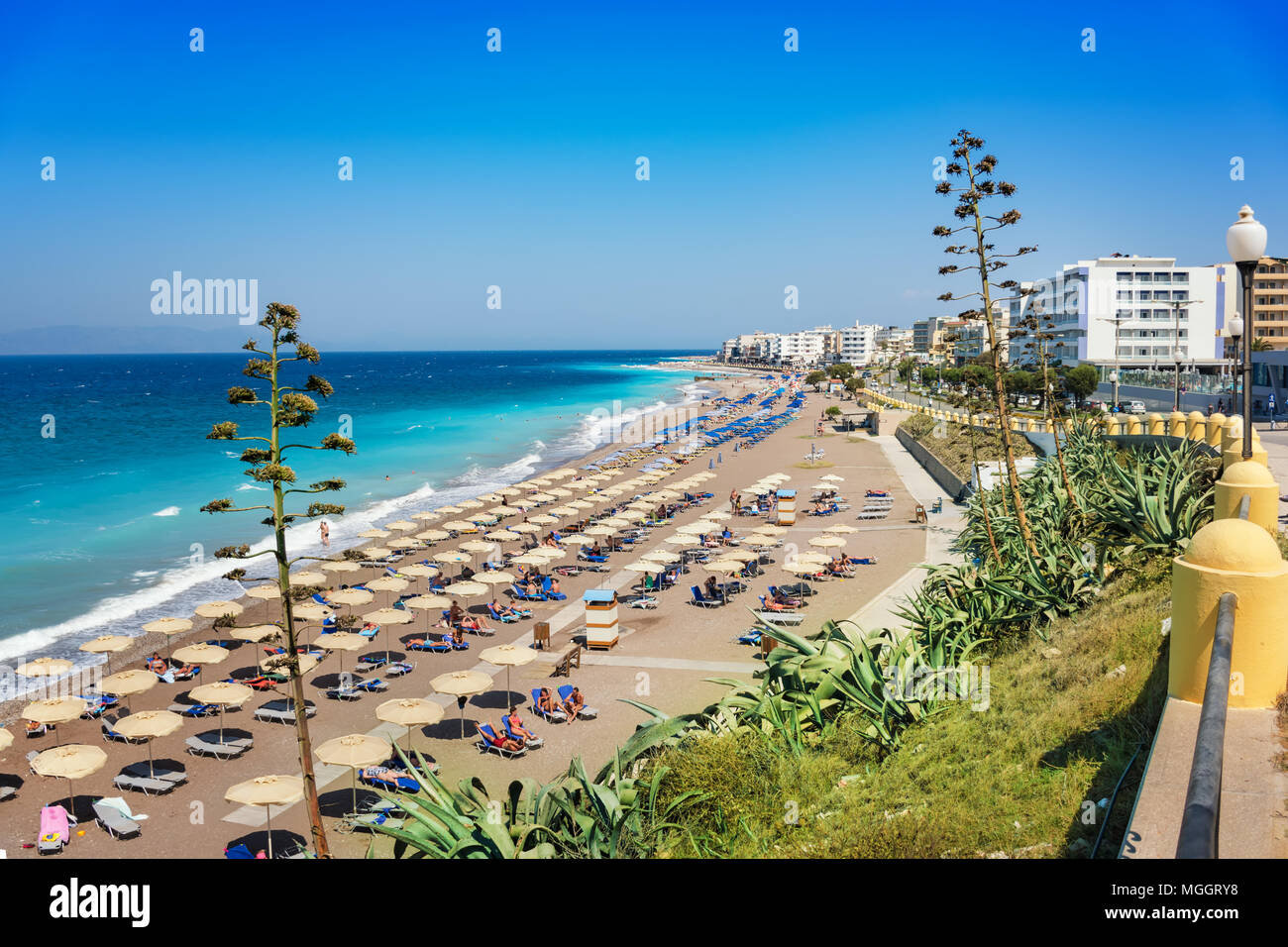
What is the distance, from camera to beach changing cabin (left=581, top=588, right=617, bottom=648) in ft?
61.7

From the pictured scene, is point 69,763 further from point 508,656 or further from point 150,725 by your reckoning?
point 508,656

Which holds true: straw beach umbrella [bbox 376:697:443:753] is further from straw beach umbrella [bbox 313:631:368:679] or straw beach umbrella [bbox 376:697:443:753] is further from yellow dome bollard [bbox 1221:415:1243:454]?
yellow dome bollard [bbox 1221:415:1243:454]

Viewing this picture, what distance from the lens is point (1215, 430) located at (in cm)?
1434

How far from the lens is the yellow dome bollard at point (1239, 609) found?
373 cm

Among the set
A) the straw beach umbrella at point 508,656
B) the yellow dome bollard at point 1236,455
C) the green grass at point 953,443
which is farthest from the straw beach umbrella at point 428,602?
the green grass at point 953,443

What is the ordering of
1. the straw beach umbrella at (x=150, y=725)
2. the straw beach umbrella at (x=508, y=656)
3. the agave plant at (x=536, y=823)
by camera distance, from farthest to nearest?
1. the straw beach umbrella at (x=508, y=656)
2. the straw beach umbrella at (x=150, y=725)
3. the agave plant at (x=536, y=823)

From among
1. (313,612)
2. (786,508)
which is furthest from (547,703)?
(786,508)

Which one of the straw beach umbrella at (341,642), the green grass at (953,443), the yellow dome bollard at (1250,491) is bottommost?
the straw beach umbrella at (341,642)

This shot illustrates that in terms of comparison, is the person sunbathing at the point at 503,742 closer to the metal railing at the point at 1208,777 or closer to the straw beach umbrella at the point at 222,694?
A: the straw beach umbrella at the point at 222,694

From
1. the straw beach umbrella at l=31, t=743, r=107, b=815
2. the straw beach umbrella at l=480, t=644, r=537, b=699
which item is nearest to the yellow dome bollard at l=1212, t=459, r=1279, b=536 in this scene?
the straw beach umbrella at l=480, t=644, r=537, b=699

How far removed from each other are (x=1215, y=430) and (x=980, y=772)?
11363mm

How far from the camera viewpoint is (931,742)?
23.1 ft

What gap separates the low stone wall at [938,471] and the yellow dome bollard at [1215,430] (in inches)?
711

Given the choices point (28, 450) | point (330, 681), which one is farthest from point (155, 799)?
point (28, 450)
